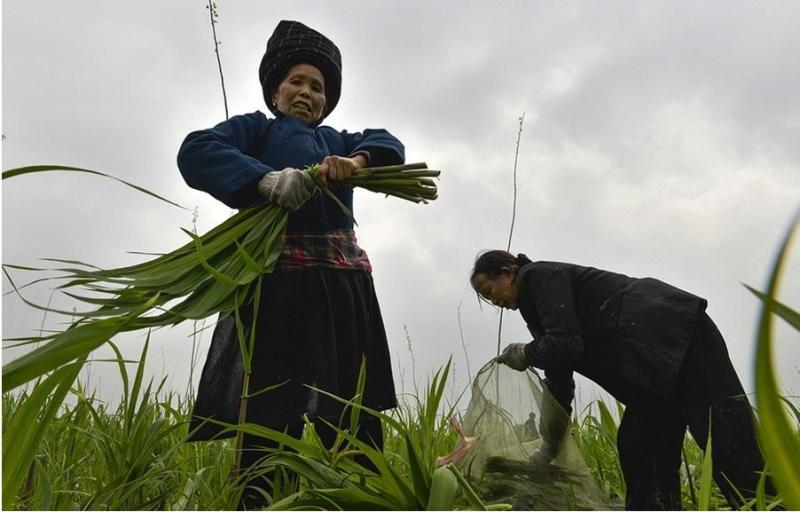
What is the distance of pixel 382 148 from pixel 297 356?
Result: 64 centimetres

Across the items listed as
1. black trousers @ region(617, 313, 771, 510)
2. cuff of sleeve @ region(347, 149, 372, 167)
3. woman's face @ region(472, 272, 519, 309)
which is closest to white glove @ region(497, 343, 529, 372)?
woman's face @ region(472, 272, 519, 309)

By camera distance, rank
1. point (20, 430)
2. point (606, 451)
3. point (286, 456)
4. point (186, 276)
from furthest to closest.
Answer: point (606, 451)
point (186, 276)
point (286, 456)
point (20, 430)

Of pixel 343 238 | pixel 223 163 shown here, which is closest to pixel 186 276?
pixel 223 163

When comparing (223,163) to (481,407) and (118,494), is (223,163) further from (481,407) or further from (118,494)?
(481,407)

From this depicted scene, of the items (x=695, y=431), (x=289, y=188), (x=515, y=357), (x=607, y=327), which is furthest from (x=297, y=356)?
(x=695, y=431)

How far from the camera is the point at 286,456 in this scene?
1.21 m

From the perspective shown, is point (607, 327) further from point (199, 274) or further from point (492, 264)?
point (199, 274)

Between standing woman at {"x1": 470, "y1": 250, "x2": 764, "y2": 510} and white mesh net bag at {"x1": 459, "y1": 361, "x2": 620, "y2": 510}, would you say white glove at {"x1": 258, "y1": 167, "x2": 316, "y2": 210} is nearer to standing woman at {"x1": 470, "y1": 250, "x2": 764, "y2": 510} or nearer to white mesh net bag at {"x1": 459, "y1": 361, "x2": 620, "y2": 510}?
white mesh net bag at {"x1": 459, "y1": 361, "x2": 620, "y2": 510}

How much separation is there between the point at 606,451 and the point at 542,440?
0.60m

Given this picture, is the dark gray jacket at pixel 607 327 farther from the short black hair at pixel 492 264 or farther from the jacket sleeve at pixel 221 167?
the jacket sleeve at pixel 221 167

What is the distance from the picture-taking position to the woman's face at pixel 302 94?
2.04 metres

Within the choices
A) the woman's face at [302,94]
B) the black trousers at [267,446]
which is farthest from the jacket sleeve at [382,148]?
the black trousers at [267,446]

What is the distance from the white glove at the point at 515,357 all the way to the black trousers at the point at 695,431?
0.50 meters

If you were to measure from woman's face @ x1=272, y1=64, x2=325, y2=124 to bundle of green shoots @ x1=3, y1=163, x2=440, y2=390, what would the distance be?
0.40m
